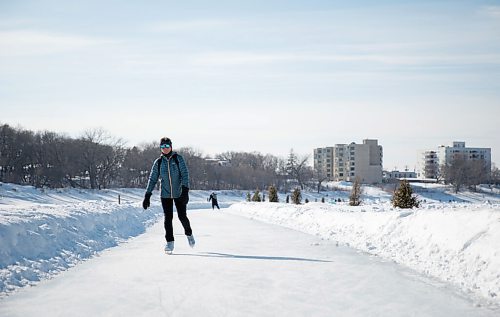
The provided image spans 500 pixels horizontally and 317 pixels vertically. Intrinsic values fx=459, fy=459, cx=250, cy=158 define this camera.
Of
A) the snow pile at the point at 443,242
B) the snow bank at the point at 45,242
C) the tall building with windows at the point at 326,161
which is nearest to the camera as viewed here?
the snow pile at the point at 443,242

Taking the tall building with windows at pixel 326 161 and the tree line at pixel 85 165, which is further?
the tall building with windows at pixel 326 161

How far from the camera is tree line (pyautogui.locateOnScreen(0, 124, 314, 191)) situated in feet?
273

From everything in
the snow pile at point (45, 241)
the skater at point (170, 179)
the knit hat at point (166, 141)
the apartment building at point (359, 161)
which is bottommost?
the snow pile at point (45, 241)

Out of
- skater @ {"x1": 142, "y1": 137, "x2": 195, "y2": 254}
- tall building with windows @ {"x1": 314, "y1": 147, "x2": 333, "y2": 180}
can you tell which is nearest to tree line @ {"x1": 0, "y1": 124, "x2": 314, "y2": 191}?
tall building with windows @ {"x1": 314, "y1": 147, "x2": 333, "y2": 180}

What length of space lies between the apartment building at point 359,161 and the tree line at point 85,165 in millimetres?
45361

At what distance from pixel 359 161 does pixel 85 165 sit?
100943mm

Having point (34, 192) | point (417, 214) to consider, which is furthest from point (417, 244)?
point (34, 192)

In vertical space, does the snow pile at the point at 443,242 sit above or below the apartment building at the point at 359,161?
below

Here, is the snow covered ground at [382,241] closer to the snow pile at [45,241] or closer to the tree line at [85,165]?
the snow pile at [45,241]

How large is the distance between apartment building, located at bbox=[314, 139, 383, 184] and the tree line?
4536 cm

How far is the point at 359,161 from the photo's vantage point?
16262cm

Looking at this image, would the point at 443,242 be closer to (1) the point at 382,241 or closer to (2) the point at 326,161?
(1) the point at 382,241

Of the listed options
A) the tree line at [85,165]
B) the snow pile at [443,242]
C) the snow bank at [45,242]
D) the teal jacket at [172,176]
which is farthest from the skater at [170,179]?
the tree line at [85,165]

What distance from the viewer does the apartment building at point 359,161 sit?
529 feet
